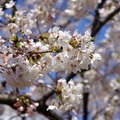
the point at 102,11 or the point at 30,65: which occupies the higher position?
the point at 102,11

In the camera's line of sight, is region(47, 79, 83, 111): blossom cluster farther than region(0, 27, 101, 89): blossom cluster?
Yes

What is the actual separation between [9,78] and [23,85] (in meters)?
0.11

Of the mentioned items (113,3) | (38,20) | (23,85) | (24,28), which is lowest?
(23,85)

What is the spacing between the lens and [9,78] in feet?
7.23

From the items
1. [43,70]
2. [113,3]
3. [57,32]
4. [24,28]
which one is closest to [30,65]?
[43,70]

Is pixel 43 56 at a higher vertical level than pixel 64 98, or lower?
higher

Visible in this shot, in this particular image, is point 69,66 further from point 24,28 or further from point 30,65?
point 24,28

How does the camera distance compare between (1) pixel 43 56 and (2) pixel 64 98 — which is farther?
(2) pixel 64 98

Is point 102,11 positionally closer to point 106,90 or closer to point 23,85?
point 106,90

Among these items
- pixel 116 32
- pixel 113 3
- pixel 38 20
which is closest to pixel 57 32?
pixel 38 20

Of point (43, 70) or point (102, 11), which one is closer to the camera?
point (43, 70)

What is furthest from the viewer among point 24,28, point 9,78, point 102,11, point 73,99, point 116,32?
point 116,32

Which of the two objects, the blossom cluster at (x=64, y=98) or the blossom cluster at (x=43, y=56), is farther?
the blossom cluster at (x=64, y=98)

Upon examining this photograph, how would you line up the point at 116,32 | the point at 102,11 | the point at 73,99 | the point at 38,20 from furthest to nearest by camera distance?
the point at 116,32 < the point at 102,11 < the point at 38,20 < the point at 73,99
